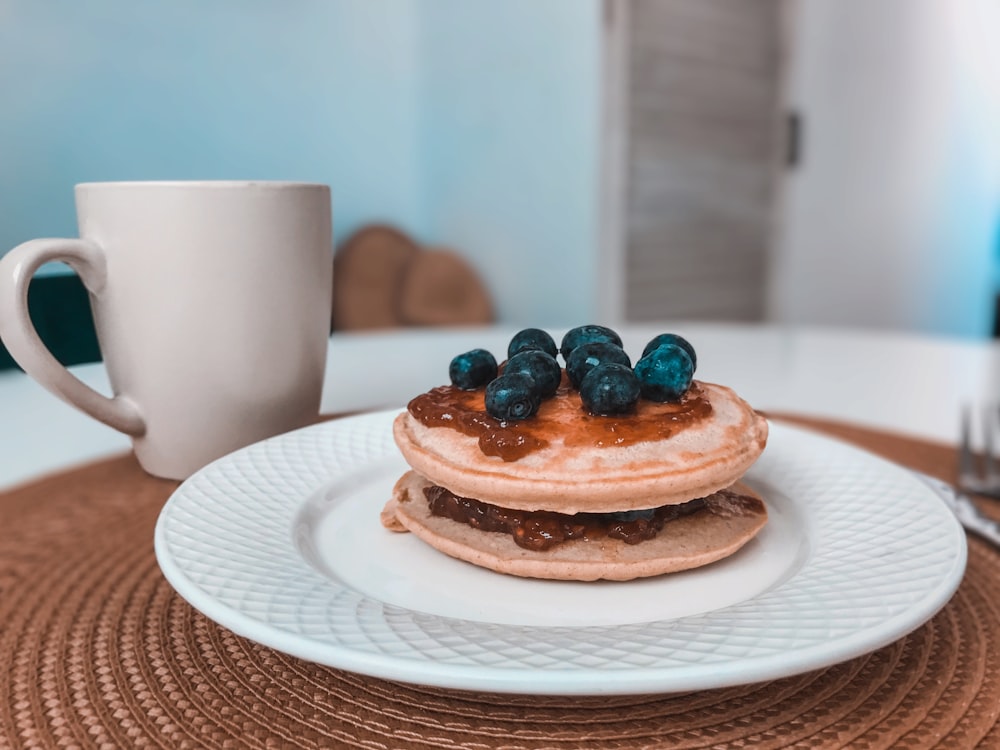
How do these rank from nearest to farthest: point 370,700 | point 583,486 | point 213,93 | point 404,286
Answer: point 370,700
point 583,486
point 213,93
point 404,286

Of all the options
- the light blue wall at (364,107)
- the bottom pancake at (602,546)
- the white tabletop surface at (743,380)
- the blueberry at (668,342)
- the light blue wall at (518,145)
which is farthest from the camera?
the light blue wall at (518,145)

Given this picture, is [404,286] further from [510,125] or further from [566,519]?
[566,519]

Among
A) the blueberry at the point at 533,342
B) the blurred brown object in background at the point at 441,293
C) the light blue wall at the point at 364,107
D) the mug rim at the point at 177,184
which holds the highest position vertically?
the light blue wall at the point at 364,107

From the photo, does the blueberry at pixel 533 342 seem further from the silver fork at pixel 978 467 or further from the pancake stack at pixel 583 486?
the silver fork at pixel 978 467

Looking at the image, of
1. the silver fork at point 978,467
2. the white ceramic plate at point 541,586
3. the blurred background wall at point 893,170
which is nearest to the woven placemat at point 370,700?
the white ceramic plate at point 541,586

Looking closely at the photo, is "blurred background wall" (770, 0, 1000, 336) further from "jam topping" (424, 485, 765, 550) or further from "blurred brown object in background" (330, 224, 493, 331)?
"jam topping" (424, 485, 765, 550)

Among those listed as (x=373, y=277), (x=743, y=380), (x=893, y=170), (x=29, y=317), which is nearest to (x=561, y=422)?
(x=29, y=317)

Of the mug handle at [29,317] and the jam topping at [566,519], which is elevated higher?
the mug handle at [29,317]
